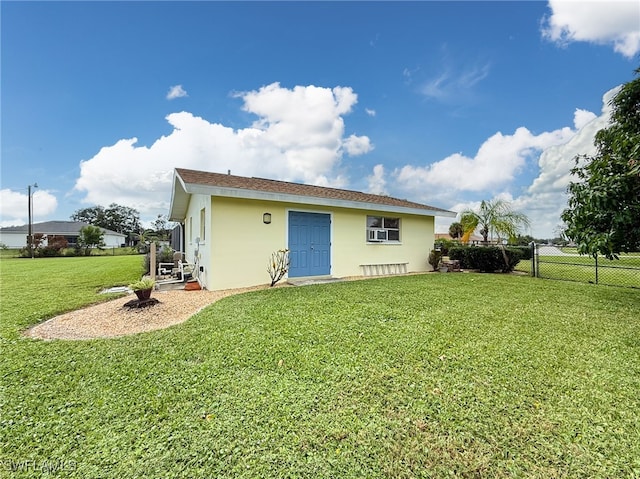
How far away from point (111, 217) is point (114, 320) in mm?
65262

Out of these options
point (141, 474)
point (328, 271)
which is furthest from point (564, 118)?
point (141, 474)

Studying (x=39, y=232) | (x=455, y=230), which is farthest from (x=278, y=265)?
(x=39, y=232)

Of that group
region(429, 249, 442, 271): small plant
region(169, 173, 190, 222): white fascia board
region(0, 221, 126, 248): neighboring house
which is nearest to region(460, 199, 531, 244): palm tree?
A: region(429, 249, 442, 271): small plant

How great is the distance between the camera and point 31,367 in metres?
3.19

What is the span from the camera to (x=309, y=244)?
9328 mm

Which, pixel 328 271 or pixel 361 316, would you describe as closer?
pixel 361 316

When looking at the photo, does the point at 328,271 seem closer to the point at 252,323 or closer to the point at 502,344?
the point at 252,323

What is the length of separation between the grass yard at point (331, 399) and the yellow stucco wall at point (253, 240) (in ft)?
10.4

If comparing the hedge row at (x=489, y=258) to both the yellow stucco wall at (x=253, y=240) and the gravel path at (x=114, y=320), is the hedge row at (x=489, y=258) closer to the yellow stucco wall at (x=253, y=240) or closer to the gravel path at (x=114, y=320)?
the yellow stucco wall at (x=253, y=240)

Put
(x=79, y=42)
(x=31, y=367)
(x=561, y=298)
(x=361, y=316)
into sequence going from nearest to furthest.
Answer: (x=31, y=367)
(x=361, y=316)
(x=561, y=298)
(x=79, y=42)

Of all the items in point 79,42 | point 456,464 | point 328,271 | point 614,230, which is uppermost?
point 79,42

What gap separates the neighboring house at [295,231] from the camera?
772cm

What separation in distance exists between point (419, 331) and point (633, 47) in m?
10.5

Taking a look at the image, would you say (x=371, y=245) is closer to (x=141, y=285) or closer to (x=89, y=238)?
(x=141, y=285)
